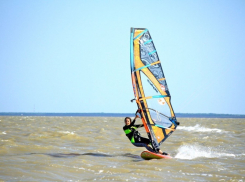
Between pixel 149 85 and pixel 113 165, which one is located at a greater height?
pixel 149 85

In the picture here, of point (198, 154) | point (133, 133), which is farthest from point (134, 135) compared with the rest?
point (198, 154)

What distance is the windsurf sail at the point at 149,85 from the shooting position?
8672 mm

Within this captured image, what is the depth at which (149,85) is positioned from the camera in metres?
8.81

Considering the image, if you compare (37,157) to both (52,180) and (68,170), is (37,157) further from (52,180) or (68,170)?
(52,180)

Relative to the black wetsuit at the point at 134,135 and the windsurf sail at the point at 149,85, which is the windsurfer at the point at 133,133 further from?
the windsurf sail at the point at 149,85

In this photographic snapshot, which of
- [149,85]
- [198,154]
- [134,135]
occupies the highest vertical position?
[149,85]

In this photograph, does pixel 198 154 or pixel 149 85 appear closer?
pixel 149 85

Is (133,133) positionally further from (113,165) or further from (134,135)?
(113,165)

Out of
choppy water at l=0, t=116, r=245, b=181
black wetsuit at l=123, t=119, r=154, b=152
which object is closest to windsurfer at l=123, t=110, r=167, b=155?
black wetsuit at l=123, t=119, r=154, b=152

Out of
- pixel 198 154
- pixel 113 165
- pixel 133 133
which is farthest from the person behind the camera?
Answer: pixel 198 154

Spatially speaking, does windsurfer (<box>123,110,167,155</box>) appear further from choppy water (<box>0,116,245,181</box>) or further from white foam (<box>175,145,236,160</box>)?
white foam (<box>175,145,236,160</box>)

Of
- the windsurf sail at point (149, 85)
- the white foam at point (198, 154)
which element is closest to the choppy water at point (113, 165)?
the white foam at point (198, 154)

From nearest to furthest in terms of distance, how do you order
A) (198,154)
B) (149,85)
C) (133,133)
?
(133,133)
(149,85)
(198,154)

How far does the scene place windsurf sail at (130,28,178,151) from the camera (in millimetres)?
8672
